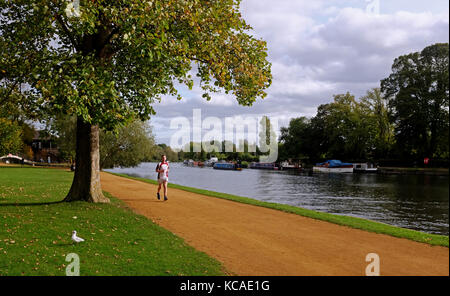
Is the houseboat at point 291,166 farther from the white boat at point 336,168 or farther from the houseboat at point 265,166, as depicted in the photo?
the white boat at point 336,168

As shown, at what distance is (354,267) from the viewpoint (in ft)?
24.7

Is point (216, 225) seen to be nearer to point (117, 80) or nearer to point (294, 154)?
point (117, 80)

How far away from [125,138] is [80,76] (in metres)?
44.6

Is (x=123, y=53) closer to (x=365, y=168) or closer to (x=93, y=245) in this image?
(x=93, y=245)

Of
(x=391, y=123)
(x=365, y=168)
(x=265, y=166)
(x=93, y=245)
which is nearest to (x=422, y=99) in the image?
(x=391, y=123)

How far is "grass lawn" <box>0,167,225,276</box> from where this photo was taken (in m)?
6.74

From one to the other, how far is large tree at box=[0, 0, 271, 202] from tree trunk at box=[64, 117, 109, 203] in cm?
4

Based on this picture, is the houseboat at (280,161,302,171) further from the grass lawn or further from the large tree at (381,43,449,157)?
the grass lawn

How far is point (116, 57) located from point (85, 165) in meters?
4.98

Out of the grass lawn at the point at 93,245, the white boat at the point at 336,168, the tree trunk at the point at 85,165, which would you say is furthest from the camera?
the white boat at the point at 336,168

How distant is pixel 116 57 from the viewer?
1476 centimetres

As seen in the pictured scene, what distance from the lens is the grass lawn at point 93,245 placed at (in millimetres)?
6742

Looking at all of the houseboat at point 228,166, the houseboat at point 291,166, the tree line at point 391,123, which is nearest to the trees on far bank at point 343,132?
the tree line at point 391,123

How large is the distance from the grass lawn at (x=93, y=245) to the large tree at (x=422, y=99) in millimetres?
45875
